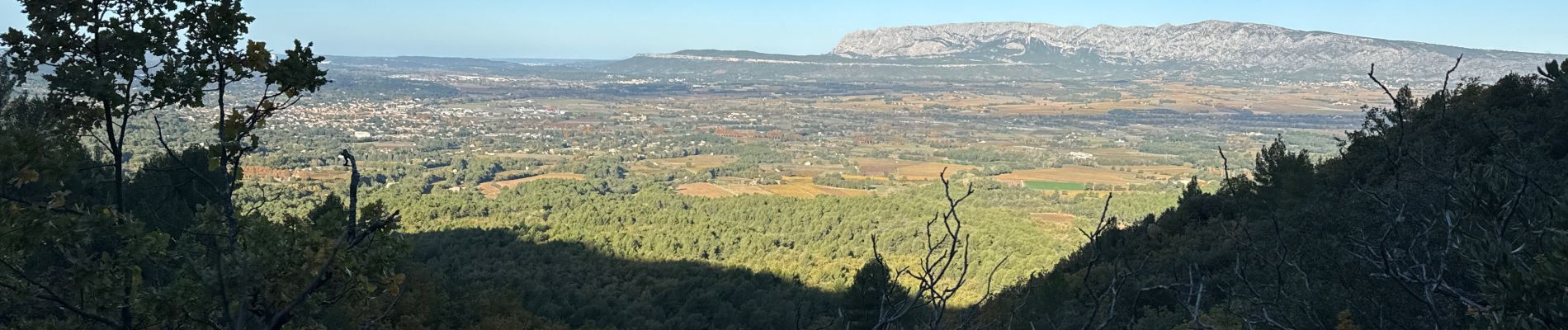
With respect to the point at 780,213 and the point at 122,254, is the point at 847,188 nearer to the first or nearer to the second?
the point at 780,213

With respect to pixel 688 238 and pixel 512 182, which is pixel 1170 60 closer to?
pixel 512 182

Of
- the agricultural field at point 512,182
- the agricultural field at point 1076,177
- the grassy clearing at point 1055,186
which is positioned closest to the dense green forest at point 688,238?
the agricultural field at point 512,182

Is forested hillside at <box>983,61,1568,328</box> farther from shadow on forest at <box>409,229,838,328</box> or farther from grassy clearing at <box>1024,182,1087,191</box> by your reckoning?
grassy clearing at <box>1024,182,1087,191</box>

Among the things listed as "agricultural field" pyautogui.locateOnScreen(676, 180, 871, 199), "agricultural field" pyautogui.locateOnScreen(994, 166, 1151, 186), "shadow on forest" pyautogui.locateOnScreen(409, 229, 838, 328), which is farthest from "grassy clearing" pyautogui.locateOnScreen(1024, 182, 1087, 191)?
"shadow on forest" pyautogui.locateOnScreen(409, 229, 838, 328)

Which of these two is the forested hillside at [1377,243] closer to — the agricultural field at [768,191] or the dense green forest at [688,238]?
the dense green forest at [688,238]

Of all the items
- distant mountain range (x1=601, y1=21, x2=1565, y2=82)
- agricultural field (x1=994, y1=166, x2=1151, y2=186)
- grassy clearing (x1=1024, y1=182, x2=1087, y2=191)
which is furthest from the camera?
distant mountain range (x1=601, y1=21, x2=1565, y2=82)

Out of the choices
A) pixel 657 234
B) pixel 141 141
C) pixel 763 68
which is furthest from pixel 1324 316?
pixel 763 68

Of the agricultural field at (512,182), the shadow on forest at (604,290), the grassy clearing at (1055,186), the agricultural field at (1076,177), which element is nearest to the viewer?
the shadow on forest at (604,290)
